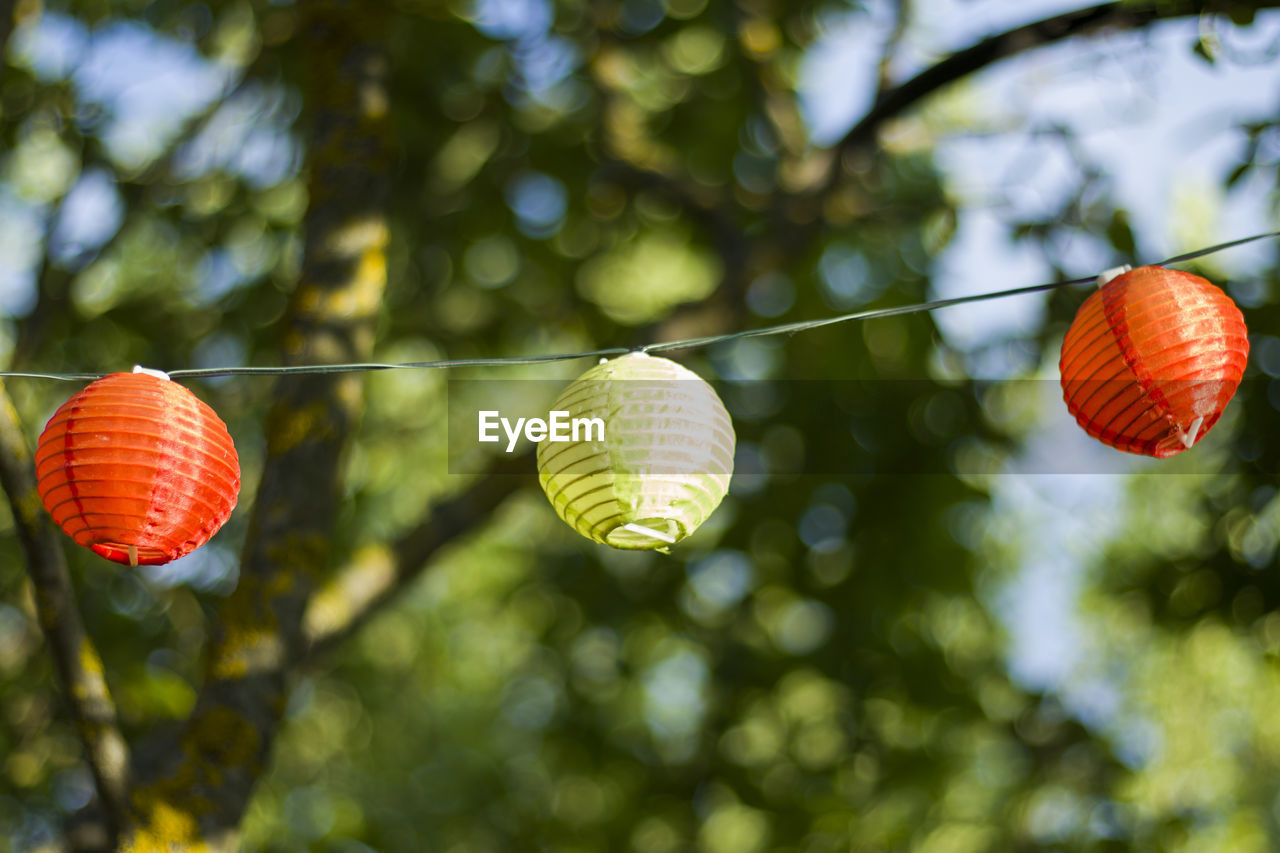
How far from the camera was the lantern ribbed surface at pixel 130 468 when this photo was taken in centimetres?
202

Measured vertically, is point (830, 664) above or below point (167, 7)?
below

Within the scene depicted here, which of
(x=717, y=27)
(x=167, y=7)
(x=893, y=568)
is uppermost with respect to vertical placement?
(x=717, y=27)

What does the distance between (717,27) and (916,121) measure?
1.20 m

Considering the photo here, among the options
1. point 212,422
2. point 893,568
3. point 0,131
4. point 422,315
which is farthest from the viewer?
point 422,315

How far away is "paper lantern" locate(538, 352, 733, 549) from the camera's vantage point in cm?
204

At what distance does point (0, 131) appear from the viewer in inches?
207

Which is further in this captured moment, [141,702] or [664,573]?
[664,573]

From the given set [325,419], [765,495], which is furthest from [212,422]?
[765,495]

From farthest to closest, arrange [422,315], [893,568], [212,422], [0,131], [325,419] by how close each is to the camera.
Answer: [422,315]
[0,131]
[893,568]
[325,419]
[212,422]

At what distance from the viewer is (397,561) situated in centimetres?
340

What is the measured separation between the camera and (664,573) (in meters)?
5.57

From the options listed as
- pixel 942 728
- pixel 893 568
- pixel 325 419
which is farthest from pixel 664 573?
pixel 325 419

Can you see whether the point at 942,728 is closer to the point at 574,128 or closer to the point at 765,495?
Result: the point at 765,495

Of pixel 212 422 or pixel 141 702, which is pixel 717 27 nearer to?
pixel 212 422
